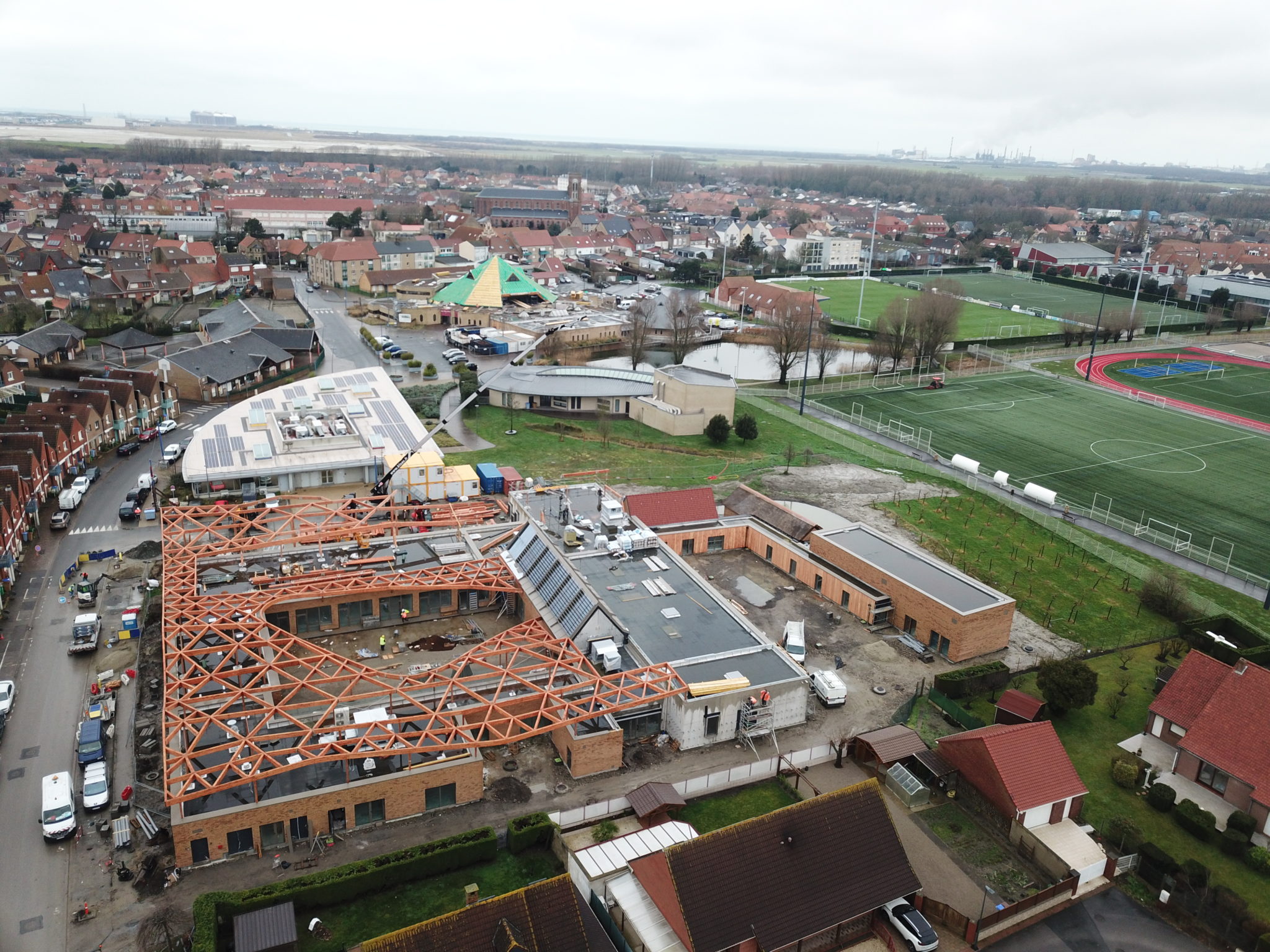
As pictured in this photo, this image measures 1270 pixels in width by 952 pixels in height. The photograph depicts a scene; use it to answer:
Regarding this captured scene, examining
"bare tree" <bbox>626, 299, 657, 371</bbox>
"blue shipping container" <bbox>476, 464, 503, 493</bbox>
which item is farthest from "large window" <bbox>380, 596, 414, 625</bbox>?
"bare tree" <bbox>626, 299, 657, 371</bbox>

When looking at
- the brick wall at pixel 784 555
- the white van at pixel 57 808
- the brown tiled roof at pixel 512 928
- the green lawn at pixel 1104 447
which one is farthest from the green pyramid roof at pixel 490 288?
the brown tiled roof at pixel 512 928

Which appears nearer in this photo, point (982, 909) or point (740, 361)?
point (982, 909)

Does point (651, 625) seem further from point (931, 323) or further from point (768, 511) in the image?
point (931, 323)

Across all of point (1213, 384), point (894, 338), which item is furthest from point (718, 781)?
point (1213, 384)

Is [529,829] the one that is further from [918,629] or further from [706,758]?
[918,629]

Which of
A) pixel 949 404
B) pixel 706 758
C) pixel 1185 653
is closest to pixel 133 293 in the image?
pixel 949 404

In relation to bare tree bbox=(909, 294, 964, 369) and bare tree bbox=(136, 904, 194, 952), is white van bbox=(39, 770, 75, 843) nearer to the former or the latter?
bare tree bbox=(136, 904, 194, 952)
